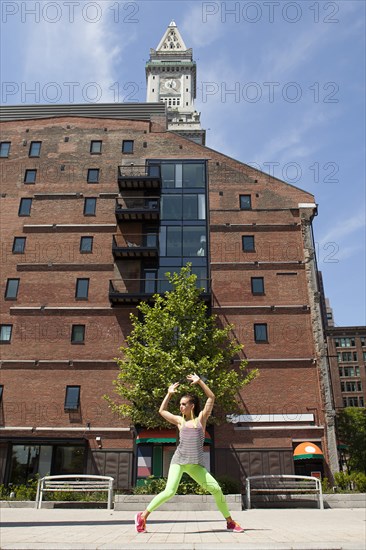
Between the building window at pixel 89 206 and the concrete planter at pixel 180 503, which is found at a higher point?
the building window at pixel 89 206

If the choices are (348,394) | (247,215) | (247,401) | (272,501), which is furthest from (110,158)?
(348,394)

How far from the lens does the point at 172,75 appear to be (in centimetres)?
13775

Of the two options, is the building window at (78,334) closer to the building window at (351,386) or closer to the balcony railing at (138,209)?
the balcony railing at (138,209)

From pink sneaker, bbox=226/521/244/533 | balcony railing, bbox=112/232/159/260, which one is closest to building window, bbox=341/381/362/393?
balcony railing, bbox=112/232/159/260

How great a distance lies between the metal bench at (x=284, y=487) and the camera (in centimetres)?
1848

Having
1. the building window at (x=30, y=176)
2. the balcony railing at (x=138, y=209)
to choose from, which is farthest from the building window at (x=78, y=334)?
the building window at (x=30, y=176)

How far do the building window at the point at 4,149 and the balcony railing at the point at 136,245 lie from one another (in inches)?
453

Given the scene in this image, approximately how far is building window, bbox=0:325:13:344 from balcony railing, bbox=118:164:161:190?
40.4ft

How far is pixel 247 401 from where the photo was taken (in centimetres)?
2756

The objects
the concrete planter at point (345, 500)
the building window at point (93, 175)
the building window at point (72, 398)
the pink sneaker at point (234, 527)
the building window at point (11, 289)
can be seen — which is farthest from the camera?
the building window at point (93, 175)

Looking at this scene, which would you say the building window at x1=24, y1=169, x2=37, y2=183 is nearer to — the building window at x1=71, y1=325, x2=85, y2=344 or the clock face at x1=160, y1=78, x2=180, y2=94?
the building window at x1=71, y1=325, x2=85, y2=344

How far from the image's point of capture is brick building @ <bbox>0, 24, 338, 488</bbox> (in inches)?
1051

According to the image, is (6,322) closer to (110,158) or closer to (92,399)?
(92,399)

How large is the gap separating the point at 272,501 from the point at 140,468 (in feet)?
29.0
